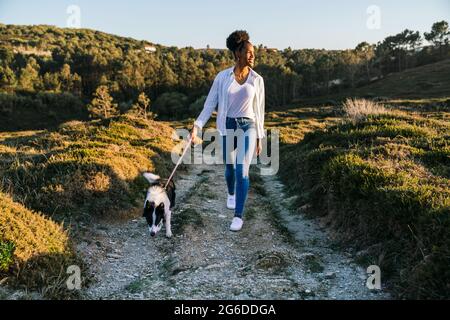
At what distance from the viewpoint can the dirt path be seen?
5250 millimetres

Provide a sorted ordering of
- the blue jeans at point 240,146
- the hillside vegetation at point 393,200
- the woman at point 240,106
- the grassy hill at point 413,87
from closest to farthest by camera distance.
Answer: the hillside vegetation at point 393,200 → the woman at point 240,106 → the blue jeans at point 240,146 → the grassy hill at point 413,87

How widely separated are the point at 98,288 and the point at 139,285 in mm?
570

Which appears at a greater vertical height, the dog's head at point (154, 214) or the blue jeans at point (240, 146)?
the blue jeans at point (240, 146)

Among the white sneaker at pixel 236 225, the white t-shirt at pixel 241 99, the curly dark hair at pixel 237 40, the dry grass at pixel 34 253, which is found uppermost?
the curly dark hair at pixel 237 40

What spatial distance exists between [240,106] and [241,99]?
0.13m

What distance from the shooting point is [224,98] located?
24.8 ft

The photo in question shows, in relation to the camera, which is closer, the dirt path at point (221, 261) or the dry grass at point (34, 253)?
the dry grass at point (34, 253)

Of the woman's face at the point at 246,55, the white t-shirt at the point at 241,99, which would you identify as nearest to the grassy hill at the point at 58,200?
the white t-shirt at the point at 241,99

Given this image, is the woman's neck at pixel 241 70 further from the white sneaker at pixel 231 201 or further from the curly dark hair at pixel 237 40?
the white sneaker at pixel 231 201

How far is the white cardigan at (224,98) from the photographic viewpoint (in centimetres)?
755

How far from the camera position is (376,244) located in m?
6.18

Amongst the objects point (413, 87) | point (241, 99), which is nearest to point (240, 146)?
point (241, 99)

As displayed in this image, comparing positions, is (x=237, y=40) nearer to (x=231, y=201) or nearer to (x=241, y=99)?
(x=241, y=99)

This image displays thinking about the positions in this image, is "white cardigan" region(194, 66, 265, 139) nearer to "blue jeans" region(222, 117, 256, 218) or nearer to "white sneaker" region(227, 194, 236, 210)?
"blue jeans" region(222, 117, 256, 218)
